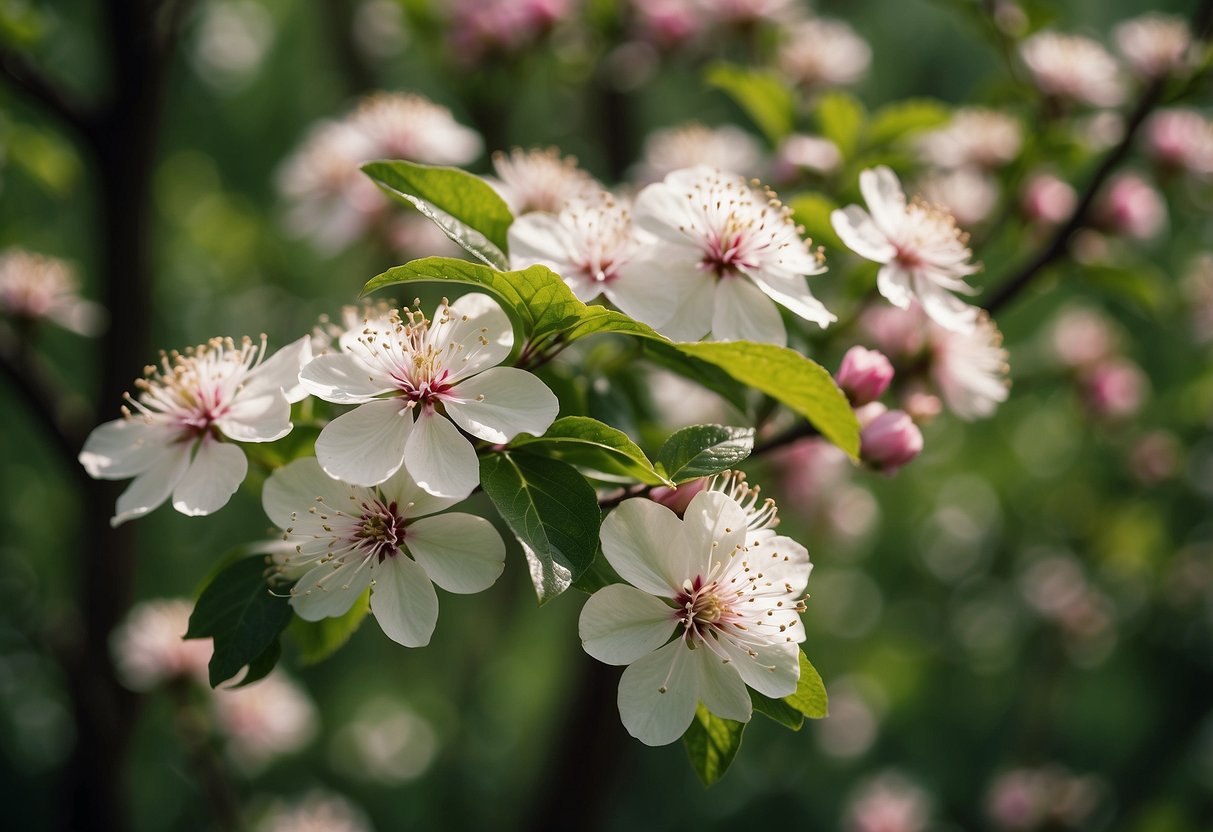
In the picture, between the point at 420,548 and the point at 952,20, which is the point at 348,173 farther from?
the point at 952,20

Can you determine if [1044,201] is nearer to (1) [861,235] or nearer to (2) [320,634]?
(1) [861,235]

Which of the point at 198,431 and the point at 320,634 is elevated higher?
the point at 198,431

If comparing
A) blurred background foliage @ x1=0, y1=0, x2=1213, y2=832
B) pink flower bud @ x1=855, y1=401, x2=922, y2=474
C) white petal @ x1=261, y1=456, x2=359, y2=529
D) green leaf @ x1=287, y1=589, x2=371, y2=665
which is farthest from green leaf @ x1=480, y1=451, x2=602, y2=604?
blurred background foliage @ x1=0, y1=0, x2=1213, y2=832

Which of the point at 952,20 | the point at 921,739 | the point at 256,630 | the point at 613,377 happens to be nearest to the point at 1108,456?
the point at 921,739

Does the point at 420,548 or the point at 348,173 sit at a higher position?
the point at 420,548

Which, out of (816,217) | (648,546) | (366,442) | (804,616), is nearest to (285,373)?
(366,442)

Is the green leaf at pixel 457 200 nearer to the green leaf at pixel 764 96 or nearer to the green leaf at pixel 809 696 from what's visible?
the green leaf at pixel 809 696

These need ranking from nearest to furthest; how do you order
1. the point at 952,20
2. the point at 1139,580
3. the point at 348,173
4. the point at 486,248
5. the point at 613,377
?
the point at 486,248, the point at 613,377, the point at 348,173, the point at 1139,580, the point at 952,20
